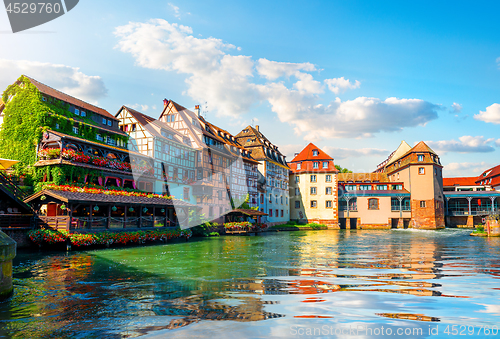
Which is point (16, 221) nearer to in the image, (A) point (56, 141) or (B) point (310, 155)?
(A) point (56, 141)

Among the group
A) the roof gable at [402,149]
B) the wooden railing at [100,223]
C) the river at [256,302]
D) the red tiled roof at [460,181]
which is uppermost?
the roof gable at [402,149]

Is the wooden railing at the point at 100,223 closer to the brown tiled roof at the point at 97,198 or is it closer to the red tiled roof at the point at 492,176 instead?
A: the brown tiled roof at the point at 97,198

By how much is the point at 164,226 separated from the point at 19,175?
43.2ft

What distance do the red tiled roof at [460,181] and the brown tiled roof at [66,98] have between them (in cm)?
7974

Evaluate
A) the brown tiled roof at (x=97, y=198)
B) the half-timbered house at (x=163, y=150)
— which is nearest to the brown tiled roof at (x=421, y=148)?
the half-timbered house at (x=163, y=150)

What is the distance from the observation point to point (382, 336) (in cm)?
598

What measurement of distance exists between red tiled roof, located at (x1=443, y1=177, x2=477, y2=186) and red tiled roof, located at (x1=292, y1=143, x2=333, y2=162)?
36192 millimetres

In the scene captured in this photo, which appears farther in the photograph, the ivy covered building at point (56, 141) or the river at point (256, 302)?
the ivy covered building at point (56, 141)

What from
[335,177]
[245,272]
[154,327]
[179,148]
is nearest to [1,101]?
[179,148]

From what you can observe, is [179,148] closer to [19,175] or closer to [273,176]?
[19,175]

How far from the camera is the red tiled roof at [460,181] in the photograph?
3417 inches

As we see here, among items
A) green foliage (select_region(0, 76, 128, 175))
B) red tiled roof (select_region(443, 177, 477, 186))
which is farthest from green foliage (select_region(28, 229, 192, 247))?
red tiled roof (select_region(443, 177, 477, 186))

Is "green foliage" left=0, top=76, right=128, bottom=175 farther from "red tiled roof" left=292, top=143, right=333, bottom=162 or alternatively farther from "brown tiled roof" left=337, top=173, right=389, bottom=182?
"brown tiled roof" left=337, top=173, right=389, bottom=182

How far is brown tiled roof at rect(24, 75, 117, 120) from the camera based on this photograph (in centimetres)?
3331
